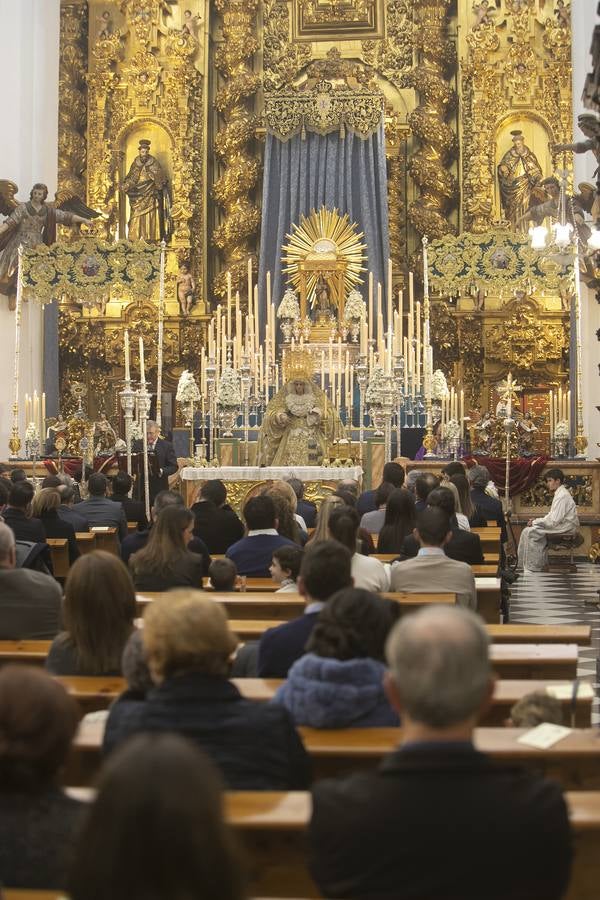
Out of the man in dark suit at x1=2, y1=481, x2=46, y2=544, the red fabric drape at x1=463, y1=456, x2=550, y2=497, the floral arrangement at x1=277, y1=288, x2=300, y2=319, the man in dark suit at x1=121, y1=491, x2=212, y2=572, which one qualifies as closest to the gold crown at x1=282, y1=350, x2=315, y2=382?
the red fabric drape at x1=463, y1=456, x2=550, y2=497

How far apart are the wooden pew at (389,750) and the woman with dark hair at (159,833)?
1.91m

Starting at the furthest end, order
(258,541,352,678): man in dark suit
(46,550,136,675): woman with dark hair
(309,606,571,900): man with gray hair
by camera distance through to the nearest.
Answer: (258,541,352,678): man in dark suit, (46,550,136,675): woman with dark hair, (309,606,571,900): man with gray hair

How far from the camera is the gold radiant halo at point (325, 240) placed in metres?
23.2

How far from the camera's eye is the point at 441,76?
80.6 feet

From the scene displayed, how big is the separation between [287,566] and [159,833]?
5.40 m

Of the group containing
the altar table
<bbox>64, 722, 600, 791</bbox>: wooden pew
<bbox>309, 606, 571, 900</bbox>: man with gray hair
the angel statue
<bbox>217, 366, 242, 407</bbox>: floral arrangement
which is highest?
the angel statue

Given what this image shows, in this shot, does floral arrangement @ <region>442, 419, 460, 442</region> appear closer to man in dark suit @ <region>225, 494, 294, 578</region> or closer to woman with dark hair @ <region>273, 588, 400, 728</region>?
man in dark suit @ <region>225, 494, 294, 578</region>

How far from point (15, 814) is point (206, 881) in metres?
1.07

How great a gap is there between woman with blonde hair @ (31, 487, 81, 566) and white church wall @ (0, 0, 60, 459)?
11086mm

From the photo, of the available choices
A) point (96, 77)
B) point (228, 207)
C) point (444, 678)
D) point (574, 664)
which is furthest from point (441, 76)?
point (444, 678)

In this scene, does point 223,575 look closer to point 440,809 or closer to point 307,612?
point 307,612

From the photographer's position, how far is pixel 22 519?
908cm

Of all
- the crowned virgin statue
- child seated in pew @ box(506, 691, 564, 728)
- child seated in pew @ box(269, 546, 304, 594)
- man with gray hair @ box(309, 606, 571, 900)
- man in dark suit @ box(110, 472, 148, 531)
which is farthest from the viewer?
the crowned virgin statue

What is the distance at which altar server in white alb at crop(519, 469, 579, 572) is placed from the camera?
50.4 ft
